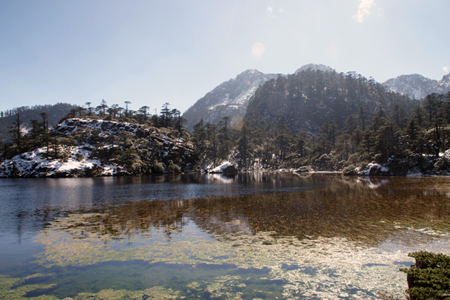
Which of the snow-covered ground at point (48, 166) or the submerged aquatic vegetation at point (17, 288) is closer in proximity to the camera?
the submerged aquatic vegetation at point (17, 288)

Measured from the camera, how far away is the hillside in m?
85.8

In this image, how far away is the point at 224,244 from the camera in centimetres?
1330

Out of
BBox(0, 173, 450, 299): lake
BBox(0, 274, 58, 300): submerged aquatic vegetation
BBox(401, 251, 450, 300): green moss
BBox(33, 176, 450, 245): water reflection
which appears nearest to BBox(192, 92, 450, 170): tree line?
BBox(33, 176, 450, 245): water reflection

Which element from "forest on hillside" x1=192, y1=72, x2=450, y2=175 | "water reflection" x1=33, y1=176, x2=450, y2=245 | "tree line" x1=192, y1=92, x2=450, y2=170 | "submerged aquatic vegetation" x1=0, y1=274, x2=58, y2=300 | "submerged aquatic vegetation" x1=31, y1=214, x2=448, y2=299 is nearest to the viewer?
"submerged aquatic vegetation" x1=0, y1=274, x2=58, y2=300

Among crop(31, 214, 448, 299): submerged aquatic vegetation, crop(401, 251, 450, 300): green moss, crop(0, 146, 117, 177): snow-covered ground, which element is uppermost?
crop(0, 146, 117, 177): snow-covered ground

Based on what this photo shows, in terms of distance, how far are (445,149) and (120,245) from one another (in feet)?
296

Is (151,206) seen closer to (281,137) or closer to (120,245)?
(120,245)

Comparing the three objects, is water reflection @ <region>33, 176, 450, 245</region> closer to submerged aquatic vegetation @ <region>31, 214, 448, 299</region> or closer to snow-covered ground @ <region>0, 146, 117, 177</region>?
submerged aquatic vegetation @ <region>31, 214, 448, 299</region>

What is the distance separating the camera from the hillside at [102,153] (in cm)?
8581

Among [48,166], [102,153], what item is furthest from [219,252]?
[102,153]

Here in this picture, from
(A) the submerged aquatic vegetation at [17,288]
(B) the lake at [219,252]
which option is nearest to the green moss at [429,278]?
(B) the lake at [219,252]

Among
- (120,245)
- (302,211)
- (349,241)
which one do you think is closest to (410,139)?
(302,211)

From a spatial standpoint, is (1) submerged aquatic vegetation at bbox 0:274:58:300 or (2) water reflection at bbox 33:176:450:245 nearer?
(1) submerged aquatic vegetation at bbox 0:274:58:300

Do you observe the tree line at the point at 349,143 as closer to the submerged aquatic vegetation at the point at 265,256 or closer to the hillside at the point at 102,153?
the hillside at the point at 102,153
